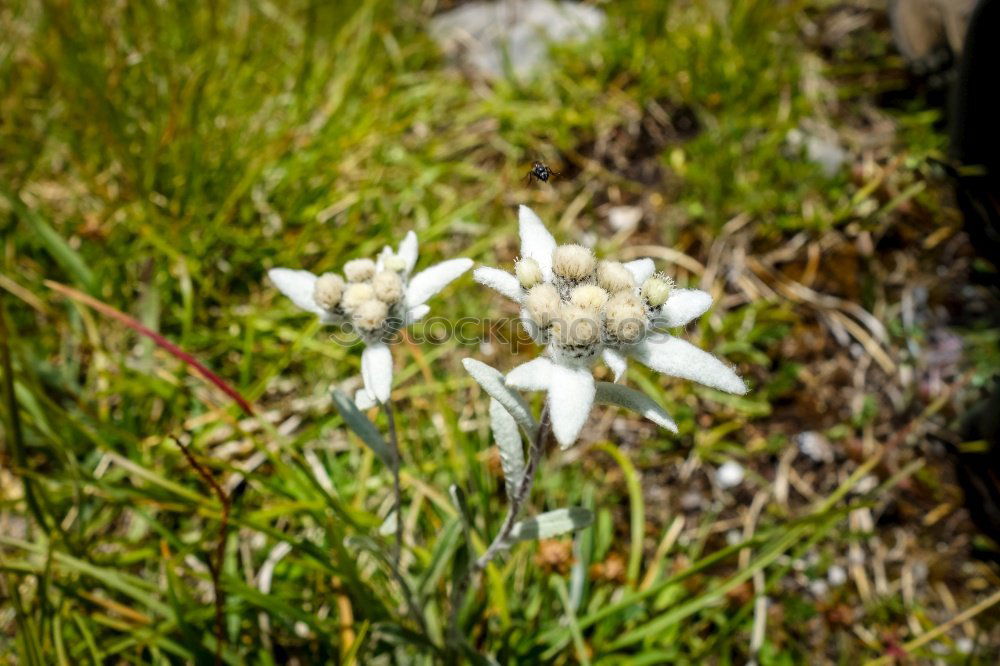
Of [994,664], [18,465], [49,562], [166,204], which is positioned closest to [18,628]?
[49,562]

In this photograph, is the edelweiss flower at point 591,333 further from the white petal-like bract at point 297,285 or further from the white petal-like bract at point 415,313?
the white petal-like bract at point 297,285

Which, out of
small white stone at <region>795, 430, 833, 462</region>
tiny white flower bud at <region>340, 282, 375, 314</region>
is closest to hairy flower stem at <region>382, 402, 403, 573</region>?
tiny white flower bud at <region>340, 282, 375, 314</region>

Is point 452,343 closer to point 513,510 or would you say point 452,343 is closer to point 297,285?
point 297,285

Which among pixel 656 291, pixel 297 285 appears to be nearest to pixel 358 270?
pixel 297 285

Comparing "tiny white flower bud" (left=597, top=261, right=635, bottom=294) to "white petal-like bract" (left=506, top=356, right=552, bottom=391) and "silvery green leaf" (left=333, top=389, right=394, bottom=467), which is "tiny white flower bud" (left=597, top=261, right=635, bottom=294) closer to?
"white petal-like bract" (left=506, top=356, right=552, bottom=391)

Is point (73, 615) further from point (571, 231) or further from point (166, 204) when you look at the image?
point (571, 231)
